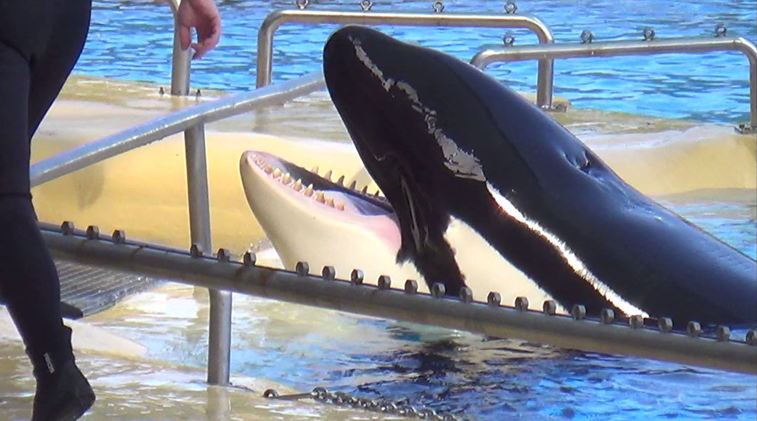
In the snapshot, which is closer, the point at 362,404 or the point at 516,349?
the point at 362,404

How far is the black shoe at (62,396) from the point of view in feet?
6.72

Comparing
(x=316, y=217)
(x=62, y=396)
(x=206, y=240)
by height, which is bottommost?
(x=62, y=396)

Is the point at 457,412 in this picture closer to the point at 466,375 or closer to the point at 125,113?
the point at 466,375

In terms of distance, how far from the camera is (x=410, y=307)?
1.95m

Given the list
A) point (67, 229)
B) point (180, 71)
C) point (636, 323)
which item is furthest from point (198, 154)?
point (180, 71)

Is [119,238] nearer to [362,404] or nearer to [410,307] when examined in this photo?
[410,307]

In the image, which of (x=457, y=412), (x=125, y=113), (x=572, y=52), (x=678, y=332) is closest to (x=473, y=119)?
(x=457, y=412)

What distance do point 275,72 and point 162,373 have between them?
9766 millimetres

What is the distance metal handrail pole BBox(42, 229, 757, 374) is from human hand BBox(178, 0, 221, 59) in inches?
19.0

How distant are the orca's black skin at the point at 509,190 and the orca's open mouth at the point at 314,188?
336mm

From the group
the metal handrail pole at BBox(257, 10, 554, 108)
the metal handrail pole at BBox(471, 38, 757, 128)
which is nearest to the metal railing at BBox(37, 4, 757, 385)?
the metal handrail pole at BBox(471, 38, 757, 128)

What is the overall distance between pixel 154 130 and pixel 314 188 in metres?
0.94

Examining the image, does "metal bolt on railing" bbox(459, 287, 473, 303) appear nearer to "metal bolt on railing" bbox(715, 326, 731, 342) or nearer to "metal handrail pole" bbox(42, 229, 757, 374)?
"metal handrail pole" bbox(42, 229, 757, 374)

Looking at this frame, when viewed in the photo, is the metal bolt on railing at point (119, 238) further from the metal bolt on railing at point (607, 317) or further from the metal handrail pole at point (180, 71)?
the metal handrail pole at point (180, 71)
